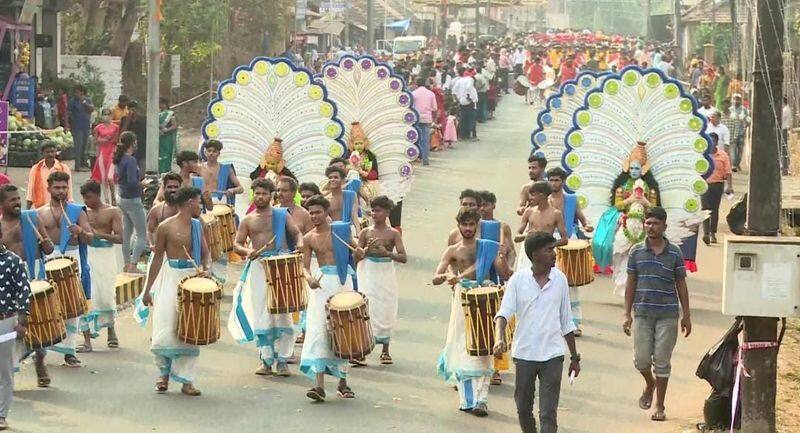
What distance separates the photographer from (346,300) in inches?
483

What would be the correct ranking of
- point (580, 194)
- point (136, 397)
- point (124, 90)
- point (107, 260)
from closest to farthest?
1. point (136, 397)
2. point (107, 260)
3. point (580, 194)
4. point (124, 90)

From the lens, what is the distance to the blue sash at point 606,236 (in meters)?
17.5

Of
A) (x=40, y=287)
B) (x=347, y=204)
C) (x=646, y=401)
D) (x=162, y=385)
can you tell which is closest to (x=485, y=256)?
(x=646, y=401)

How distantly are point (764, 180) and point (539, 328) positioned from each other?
5.81ft

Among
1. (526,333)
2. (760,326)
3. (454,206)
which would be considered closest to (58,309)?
(526,333)

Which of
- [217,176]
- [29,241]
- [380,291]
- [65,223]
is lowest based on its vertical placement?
[380,291]

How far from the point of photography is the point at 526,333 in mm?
10086

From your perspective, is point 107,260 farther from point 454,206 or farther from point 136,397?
point 454,206

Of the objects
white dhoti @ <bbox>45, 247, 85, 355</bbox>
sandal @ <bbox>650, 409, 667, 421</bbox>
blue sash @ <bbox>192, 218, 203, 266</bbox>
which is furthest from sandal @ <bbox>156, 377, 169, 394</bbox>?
sandal @ <bbox>650, 409, 667, 421</bbox>

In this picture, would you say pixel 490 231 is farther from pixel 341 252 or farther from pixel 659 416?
pixel 659 416

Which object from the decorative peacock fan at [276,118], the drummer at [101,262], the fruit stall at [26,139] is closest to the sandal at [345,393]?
the drummer at [101,262]

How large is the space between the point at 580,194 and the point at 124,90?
20.3 metres

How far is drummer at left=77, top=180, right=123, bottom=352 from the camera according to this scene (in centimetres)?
1405

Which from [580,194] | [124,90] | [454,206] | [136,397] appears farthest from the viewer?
[124,90]
